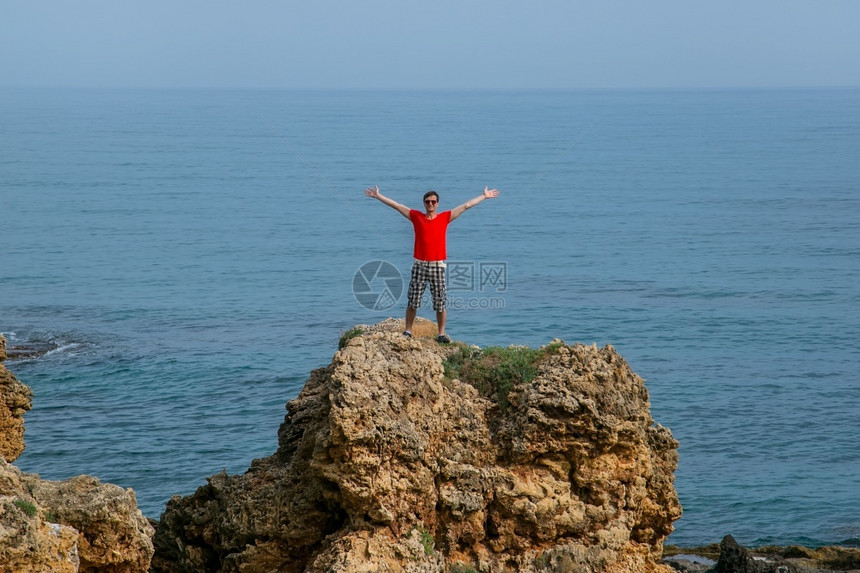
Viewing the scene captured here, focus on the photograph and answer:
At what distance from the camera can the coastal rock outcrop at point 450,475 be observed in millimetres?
12117

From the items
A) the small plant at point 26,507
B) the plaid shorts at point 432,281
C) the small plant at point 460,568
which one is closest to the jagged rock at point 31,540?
the small plant at point 26,507

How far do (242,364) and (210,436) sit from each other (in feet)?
27.4

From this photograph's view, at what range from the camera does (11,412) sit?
20.6 meters

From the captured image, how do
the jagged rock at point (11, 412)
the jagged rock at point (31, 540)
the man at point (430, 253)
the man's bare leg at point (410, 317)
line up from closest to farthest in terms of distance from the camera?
the jagged rock at point (31, 540) → the man's bare leg at point (410, 317) → the man at point (430, 253) → the jagged rock at point (11, 412)

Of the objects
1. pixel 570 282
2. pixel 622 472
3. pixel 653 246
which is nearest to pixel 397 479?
pixel 622 472

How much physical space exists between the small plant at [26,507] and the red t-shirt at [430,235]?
279 inches

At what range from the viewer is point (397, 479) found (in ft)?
40.1

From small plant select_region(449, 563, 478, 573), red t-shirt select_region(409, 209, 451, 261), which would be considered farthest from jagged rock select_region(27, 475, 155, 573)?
red t-shirt select_region(409, 209, 451, 261)

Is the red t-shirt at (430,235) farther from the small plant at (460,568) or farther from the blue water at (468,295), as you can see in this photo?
the blue water at (468,295)

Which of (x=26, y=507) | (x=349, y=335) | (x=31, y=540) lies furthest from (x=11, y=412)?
(x=31, y=540)

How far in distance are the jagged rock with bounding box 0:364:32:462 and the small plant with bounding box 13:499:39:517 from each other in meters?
9.67

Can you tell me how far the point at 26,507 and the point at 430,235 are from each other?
24.1ft

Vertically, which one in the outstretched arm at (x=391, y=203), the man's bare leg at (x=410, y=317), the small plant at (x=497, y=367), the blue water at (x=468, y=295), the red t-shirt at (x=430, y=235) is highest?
the outstretched arm at (x=391, y=203)

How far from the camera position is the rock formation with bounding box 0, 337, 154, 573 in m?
10.6
